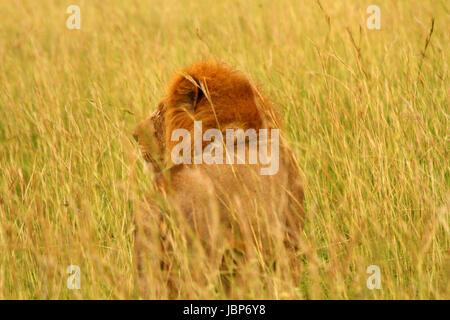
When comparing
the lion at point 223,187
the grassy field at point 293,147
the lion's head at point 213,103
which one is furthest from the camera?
the grassy field at point 293,147

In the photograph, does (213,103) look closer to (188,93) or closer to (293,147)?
(188,93)

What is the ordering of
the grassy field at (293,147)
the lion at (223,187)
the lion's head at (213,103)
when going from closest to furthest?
the lion at (223,187) < the lion's head at (213,103) < the grassy field at (293,147)

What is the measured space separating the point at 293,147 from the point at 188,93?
50.8 inches

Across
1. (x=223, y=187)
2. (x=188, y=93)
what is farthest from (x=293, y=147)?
(x=223, y=187)

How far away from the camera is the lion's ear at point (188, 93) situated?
246 cm

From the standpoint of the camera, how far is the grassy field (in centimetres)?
256

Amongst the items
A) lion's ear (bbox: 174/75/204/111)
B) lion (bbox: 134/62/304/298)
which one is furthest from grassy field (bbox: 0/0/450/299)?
lion's ear (bbox: 174/75/204/111)

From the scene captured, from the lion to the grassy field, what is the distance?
13 centimetres

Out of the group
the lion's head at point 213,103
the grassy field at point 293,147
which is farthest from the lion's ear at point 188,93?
the grassy field at point 293,147

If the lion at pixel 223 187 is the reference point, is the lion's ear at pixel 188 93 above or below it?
above

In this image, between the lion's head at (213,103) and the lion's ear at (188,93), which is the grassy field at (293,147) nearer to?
the lion's head at (213,103)

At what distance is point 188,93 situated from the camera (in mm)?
2482

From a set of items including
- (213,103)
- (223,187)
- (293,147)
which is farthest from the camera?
(293,147)
